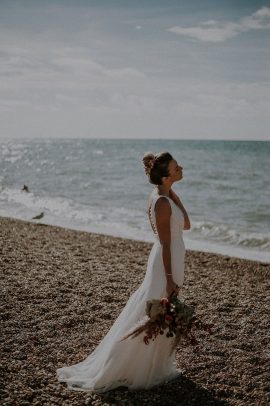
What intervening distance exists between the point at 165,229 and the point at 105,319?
119 inches

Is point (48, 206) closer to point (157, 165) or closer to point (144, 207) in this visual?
point (144, 207)

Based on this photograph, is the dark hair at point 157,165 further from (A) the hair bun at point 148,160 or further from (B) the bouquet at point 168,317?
(B) the bouquet at point 168,317

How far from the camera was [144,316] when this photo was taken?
469 centimetres

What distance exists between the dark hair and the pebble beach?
226cm

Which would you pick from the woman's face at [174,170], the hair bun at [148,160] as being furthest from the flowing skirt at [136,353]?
the hair bun at [148,160]

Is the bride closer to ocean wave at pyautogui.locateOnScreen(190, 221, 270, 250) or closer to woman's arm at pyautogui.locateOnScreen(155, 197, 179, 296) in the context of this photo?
woman's arm at pyautogui.locateOnScreen(155, 197, 179, 296)

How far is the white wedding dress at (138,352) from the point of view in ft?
15.3

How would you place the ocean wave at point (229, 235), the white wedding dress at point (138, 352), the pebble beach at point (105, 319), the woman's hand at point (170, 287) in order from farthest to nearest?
the ocean wave at point (229, 235)
the pebble beach at point (105, 319)
the white wedding dress at point (138, 352)
the woman's hand at point (170, 287)

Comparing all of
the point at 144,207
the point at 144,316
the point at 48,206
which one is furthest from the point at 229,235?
the point at 144,316

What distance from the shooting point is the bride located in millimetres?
4453

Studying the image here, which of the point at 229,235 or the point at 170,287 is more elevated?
the point at 170,287

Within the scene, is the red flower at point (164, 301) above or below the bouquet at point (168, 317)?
above

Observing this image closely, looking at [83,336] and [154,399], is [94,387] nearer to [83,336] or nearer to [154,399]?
[154,399]

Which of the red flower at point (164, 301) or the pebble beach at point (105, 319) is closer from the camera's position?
the red flower at point (164, 301)
